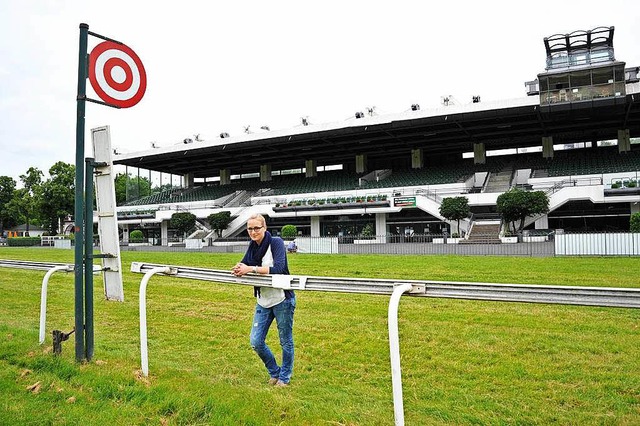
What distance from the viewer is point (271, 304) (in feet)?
15.1

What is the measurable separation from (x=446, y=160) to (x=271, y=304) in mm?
47815

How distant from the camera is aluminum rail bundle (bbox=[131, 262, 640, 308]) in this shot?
9.70 ft

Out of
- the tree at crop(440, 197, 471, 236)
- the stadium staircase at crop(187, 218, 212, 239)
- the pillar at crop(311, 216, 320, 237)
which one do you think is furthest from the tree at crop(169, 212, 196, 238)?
the tree at crop(440, 197, 471, 236)

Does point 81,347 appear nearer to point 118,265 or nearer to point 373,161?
point 118,265

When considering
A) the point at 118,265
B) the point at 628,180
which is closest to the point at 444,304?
the point at 118,265

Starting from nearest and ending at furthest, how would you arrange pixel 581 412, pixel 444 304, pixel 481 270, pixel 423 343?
1. pixel 581 412
2. pixel 423 343
3. pixel 444 304
4. pixel 481 270

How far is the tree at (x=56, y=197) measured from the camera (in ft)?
216

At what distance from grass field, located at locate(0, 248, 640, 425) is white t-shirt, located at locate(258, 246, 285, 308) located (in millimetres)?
794

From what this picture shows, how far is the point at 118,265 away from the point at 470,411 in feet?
13.0

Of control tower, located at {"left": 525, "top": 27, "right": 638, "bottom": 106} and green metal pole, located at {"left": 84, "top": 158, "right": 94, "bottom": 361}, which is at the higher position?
control tower, located at {"left": 525, "top": 27, "right": 638, "bottom": 106}

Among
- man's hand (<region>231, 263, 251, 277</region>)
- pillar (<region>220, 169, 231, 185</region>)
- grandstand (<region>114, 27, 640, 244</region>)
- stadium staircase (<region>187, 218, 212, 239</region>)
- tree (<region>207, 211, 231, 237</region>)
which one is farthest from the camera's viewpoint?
pillar (<region>220, 169, 231, 185</region>)

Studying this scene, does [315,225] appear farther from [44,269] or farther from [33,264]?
[44,269]

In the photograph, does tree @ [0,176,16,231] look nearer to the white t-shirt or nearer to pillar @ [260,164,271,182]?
pillar @ [260,164,271,182]

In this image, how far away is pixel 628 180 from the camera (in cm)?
3181
